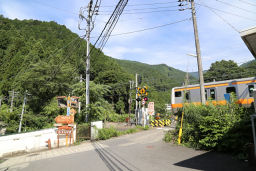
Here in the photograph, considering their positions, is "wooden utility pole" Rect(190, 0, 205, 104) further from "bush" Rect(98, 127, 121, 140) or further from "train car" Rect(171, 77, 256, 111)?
"bush" Rect(98, 127, 121, 140)

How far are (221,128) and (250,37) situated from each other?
4.63 metres

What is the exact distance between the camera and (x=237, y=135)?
707 cm

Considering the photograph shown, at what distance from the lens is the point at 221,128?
7.73 m

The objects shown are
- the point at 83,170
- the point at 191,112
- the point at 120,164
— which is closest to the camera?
the point at 83,170

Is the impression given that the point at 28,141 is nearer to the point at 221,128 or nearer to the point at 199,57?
the point at 221,128

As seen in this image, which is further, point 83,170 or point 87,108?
point 87,108

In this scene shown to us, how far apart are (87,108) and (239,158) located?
35.7 feet

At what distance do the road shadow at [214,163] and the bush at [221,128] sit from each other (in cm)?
59

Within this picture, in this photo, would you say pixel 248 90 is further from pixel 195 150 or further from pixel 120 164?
pixel 120 164

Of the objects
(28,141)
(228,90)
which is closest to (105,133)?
(28,141)

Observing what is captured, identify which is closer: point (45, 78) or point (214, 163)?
point (214, 163)

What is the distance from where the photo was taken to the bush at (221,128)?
23.4 ft

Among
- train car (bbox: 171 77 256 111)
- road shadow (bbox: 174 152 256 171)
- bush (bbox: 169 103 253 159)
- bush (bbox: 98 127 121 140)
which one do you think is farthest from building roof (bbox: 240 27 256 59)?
bush (bbox: 98 127 121 140)

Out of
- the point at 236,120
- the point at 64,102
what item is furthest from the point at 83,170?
the point at 64,102
